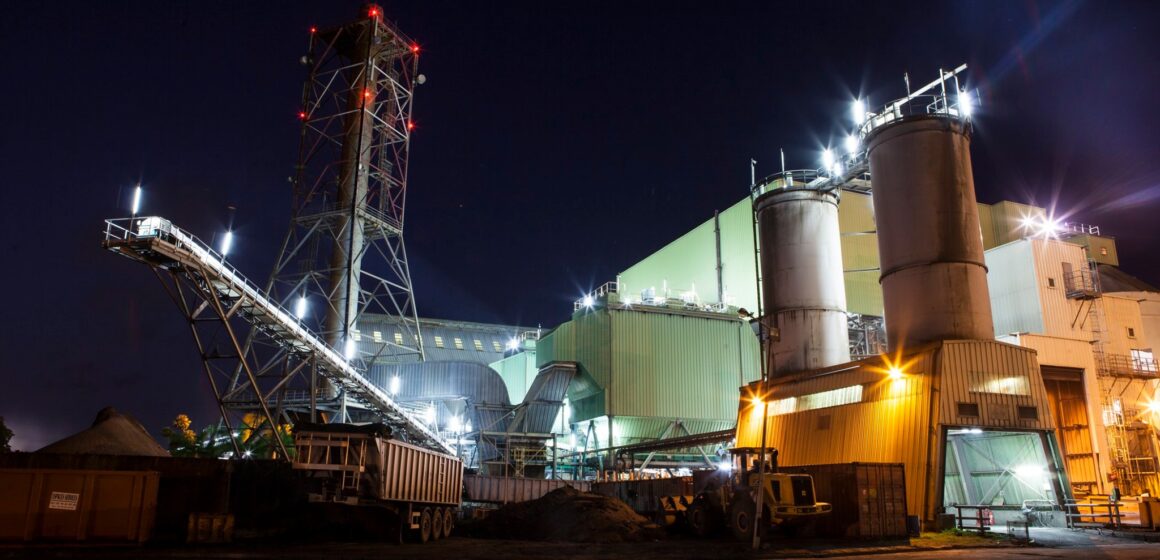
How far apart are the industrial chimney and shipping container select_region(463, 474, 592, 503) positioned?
60.1ft

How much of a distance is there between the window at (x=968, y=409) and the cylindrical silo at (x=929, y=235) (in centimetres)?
263

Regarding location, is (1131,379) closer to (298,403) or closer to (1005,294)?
(1005,294)

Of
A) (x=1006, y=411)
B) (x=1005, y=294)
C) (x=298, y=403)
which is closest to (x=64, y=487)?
(x=298, y=403)

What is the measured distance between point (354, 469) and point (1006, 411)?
21926 mm

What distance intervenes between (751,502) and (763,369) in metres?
4.05

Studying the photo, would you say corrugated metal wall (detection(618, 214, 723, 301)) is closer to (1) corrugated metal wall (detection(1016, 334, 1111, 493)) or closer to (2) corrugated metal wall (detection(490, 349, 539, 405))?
(2) corrugated metal wall (detection(490, 349, 539, 405))

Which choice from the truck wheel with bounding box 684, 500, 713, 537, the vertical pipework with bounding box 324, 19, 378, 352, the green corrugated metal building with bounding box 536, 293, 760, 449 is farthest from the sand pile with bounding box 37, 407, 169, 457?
the green corrugated metal building with bounding box 536, 293, 760, 449

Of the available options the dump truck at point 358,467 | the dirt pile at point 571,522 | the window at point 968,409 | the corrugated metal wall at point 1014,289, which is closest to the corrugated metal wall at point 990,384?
the window at point 968,409

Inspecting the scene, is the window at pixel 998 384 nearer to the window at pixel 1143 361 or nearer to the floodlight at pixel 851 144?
the floodlight at pixel 851 144

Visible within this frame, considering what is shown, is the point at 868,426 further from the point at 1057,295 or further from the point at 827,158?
the point at 1057,295

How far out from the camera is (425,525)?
22.2 m

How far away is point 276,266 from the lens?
47125 mm

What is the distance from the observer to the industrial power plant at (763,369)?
76.6 ft

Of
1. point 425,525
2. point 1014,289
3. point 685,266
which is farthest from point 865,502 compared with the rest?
point 685,266
